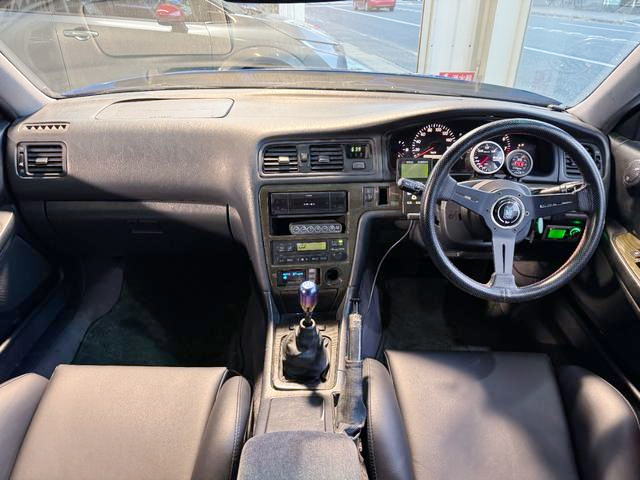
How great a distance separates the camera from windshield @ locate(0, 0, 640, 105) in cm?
204

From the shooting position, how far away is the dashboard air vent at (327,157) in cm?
153

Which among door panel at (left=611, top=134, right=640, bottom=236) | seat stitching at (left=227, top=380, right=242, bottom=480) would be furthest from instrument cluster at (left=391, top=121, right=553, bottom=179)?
seat stitching at (left=227, top=380, right=242, bottom=480)

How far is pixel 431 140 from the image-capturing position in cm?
154

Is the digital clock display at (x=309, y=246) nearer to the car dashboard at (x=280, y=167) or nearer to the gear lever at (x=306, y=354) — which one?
the car dashboard at (x=280, y=167)

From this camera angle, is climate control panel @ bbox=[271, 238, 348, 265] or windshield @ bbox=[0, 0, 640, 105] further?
windshield @ bbox=[0, 0, 640, 105]

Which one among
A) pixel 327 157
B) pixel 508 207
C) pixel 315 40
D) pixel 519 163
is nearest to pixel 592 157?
pixel 519 163

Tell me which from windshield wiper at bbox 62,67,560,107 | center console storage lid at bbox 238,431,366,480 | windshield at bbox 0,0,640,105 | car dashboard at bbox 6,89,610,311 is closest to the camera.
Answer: center console storage lid at bbox 238,431,366,480

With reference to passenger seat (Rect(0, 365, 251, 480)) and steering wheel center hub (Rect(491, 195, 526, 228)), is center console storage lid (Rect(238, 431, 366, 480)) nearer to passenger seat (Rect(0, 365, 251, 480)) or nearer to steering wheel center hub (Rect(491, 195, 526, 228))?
passenger seat (Rect(0, 365, 251, 480))

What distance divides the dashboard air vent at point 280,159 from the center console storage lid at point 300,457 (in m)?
0.81

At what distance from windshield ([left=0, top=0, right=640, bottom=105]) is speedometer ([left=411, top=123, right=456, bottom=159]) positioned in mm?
486

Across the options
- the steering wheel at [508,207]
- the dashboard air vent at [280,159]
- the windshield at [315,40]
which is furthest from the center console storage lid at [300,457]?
the windshield at [315,40]

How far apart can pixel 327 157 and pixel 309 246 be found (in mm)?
299

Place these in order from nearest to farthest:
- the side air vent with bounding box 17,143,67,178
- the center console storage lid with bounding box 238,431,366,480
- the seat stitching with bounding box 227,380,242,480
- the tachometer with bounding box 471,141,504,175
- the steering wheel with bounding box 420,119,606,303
A: the center console storage lid with bounding box 238,431,366,480 < the seat stitching with bounding box 227,380,242,480 < the steering wheel with bounding box 420,119,606,303 < the tachometer with bounding box 471,141,504,175 < the side air vent with bounding box 17,143,67,178

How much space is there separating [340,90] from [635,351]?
1.36m
